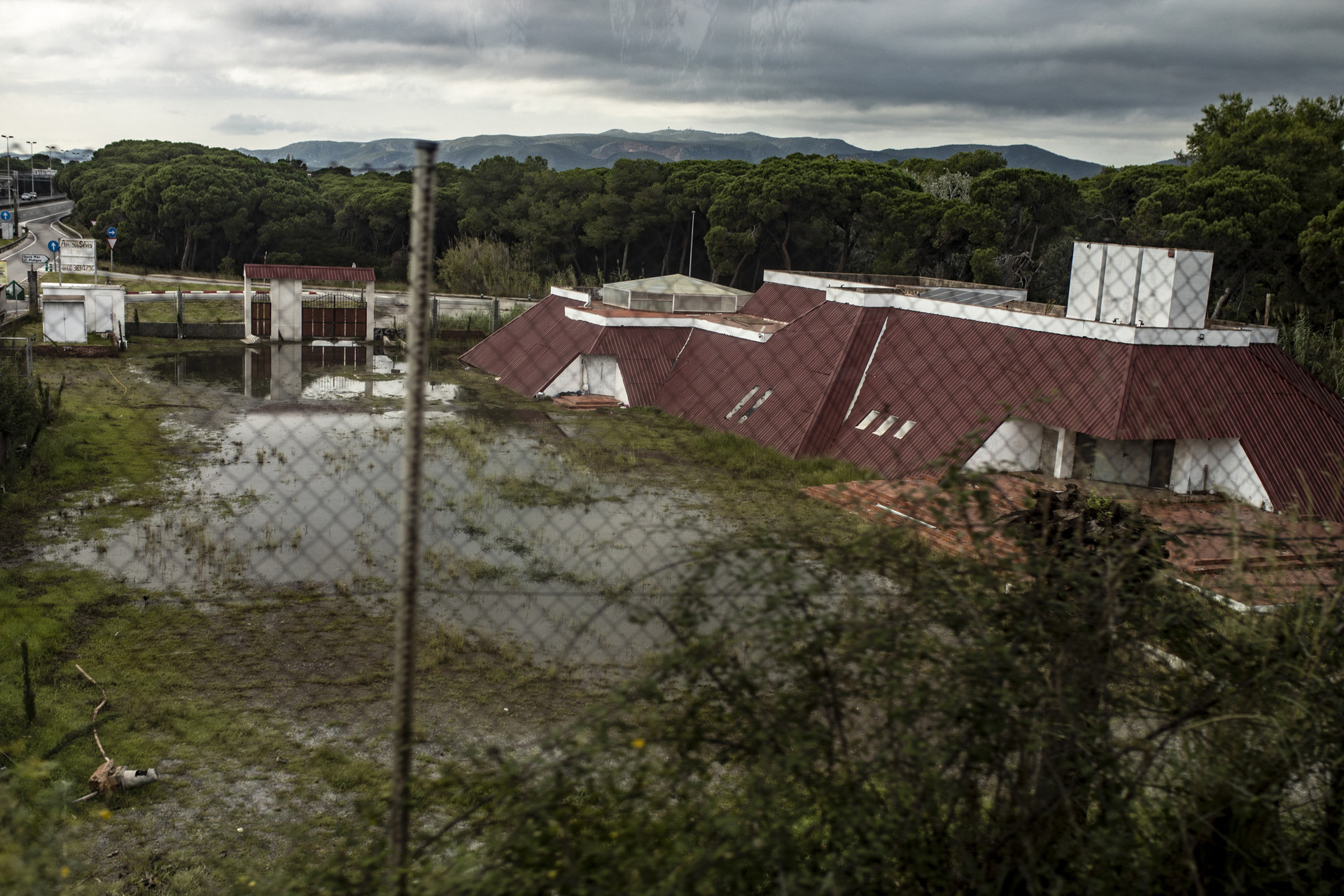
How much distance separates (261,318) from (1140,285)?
1933cm

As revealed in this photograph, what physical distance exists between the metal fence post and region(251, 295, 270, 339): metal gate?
2516 centimetres

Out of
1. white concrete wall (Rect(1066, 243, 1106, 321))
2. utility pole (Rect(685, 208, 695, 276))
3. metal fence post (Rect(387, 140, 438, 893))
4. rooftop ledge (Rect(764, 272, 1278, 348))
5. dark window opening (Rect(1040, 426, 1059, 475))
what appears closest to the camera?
metal fence post (Rect(387, 140, 438, 893))

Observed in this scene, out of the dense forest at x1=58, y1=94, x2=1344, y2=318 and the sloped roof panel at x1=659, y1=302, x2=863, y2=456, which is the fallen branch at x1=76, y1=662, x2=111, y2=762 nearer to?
the sloped roof panel at x1=659, y1=302, x2=863, y2=456

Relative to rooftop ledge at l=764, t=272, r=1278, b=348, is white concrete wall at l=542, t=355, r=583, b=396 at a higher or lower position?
lower

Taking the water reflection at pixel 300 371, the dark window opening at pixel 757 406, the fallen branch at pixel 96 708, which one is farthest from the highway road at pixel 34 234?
the fallen branch at pixel 96 708

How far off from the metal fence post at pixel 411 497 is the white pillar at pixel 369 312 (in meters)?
24.7

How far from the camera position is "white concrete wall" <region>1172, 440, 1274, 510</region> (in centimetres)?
1277

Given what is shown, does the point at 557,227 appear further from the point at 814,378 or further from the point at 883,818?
the point at 883,818

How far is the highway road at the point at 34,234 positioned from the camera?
96.6 feet

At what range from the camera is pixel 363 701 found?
6.91 meters

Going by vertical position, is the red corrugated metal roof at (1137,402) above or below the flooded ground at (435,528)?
above

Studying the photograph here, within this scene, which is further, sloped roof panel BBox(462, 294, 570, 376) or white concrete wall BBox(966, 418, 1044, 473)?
sloped roof panel BBox(462, 294, 570, 376)

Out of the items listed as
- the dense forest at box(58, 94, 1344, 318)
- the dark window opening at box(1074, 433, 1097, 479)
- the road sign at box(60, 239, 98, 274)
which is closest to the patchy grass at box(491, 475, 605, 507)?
the dark window opening at box(1074, 433, 1097, 479)

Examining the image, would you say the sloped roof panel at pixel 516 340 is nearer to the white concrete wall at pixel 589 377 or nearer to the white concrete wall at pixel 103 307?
the white concrete wall at pixel 589 377
